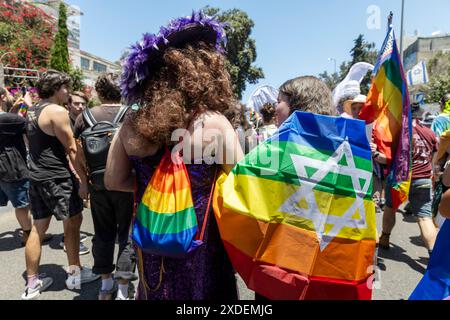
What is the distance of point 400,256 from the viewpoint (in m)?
3.64

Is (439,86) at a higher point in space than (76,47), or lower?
lower

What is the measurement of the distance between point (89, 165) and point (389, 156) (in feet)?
7.49

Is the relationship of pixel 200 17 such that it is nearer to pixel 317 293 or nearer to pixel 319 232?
pixel 319 232

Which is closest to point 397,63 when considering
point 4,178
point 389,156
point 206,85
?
point 389,156

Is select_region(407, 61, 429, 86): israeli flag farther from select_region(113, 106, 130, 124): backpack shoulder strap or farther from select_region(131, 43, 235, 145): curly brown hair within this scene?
select_region(131, 43, 235, 145): curly brown hair

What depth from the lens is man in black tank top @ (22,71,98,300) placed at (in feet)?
8.55

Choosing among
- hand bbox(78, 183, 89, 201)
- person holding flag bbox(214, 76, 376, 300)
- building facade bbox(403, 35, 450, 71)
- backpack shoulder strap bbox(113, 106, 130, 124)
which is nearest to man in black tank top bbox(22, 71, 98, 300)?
hand bbox(78, 183, 89, 201)

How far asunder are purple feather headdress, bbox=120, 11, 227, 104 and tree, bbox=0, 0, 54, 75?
19981 millimetres

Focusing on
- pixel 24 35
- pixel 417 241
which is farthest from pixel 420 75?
pixel 24 35

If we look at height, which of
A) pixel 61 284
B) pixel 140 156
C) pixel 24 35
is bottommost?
pixel 61 284

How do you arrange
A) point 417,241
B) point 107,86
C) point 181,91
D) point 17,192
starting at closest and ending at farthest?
point 181,91, point 107,86, point 17,192, point 417,241

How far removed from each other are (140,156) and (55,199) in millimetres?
1672

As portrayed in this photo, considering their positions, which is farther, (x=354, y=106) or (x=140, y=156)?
(x=354, y=106)

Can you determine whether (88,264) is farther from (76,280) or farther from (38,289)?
(38,289)
